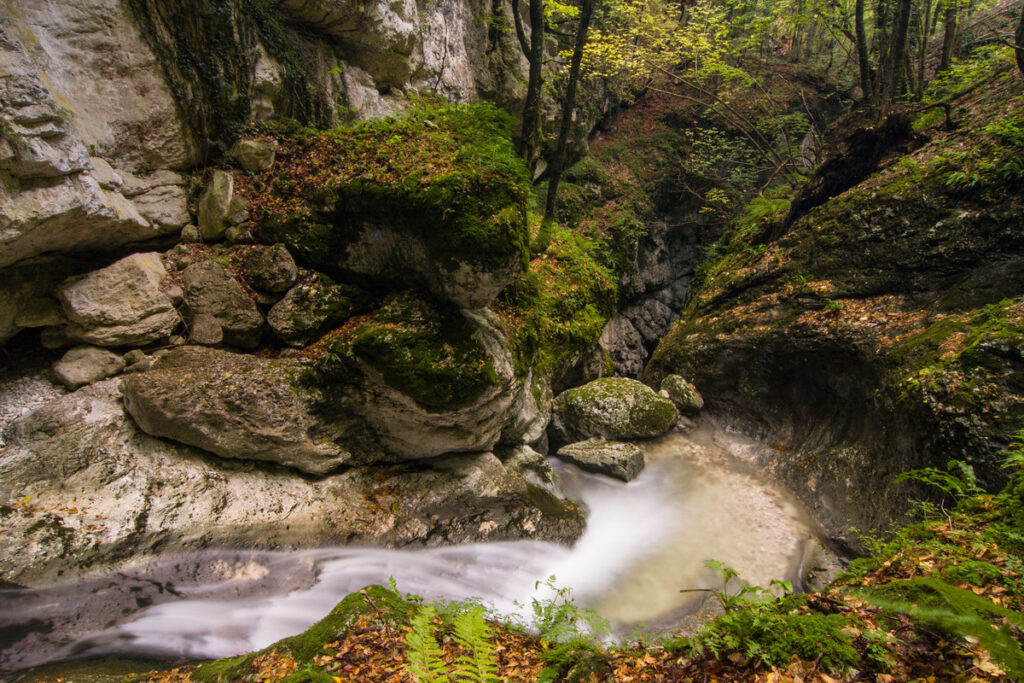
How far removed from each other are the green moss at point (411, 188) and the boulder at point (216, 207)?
385mm

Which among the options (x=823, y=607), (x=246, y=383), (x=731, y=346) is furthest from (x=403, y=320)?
(x=731, y=346)

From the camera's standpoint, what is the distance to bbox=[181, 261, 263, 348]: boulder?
5703mm

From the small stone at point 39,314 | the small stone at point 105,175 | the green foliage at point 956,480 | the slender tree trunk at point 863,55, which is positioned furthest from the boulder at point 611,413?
the slender tree trunk at point 863,55

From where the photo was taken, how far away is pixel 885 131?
386 inches

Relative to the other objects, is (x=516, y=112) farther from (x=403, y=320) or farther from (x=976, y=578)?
(x=976, y=578)

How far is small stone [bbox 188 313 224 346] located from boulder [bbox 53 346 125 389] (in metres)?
0.77

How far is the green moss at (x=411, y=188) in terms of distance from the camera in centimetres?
553

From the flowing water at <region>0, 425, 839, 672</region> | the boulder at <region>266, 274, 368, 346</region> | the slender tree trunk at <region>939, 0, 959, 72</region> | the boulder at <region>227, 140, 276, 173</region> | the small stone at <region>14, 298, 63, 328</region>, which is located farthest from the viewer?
the slender tree trunk at <region>939, 0, 959, 72</region>

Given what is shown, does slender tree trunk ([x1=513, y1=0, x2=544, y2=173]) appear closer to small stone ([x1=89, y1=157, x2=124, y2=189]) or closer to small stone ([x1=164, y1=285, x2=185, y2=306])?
small stone ([x1=164, y1=285, x2=185, y2=306])

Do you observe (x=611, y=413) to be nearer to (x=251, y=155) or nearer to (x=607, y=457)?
(x=607, y=457)

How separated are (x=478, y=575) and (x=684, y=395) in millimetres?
6627

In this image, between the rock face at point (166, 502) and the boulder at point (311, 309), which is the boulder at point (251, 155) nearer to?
the boulder at point (311, 309)

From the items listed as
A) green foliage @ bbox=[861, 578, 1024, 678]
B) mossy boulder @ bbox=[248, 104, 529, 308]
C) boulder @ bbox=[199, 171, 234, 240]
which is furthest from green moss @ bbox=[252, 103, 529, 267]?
green foliage @ bbox=[861, 578, 1024, 678]

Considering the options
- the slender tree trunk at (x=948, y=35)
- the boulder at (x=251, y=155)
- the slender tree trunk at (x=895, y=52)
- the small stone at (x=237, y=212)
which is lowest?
the small stone at (x=237, y=212)
